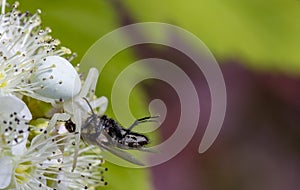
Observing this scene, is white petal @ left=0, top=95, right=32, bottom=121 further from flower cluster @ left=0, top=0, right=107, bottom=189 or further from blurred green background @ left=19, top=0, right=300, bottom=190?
blurred green background @ left=19, top=0, right=300, bottom=190

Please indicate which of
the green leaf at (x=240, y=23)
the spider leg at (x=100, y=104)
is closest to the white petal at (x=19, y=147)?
the spider leg at (x=100, y=104)

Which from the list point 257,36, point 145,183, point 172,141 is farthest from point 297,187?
point 145,183

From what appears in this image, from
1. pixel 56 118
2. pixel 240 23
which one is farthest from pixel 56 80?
pixel 240 23

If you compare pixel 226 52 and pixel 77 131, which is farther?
pixel 226 52

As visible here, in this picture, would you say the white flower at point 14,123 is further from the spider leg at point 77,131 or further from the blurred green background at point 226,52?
the blurred green background at point 226,52

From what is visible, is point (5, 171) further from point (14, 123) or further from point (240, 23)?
point (240, 23)

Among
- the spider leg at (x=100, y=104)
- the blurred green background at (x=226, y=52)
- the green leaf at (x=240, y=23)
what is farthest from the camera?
the green leaf at (x=240, y=23)

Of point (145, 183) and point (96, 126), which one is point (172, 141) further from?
point (96, 126)
